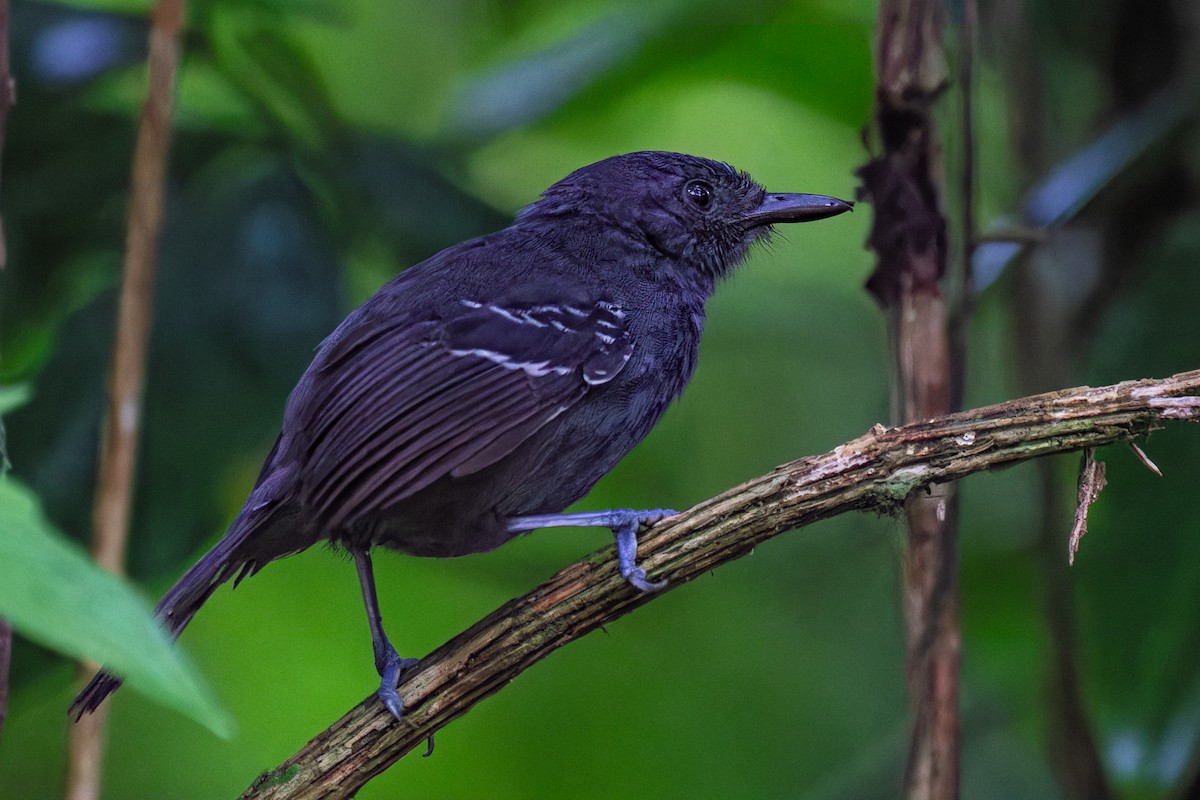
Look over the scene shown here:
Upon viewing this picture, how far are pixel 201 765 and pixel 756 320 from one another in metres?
2.39

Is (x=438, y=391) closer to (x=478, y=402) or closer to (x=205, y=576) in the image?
(x=478, y=402)

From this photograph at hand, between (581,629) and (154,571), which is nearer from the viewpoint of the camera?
(581,629)

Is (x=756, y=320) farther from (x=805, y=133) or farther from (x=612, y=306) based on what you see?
(x=612, y=306)

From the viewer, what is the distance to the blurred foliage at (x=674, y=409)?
3213 millimetres

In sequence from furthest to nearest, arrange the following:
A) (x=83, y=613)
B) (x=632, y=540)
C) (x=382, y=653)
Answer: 1. (x=382, y=653)
2. (x=632, y=540)
3. (x=83, y=613)

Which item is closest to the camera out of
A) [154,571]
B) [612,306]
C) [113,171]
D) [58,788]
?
[612,306]

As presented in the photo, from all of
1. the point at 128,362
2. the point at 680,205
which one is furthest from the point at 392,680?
the point at 680,205

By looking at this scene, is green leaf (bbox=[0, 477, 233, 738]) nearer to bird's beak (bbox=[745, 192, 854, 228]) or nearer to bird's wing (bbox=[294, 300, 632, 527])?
bird's wing (bbox=[294, 300, 632, 527])

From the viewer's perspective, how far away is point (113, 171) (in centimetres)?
346

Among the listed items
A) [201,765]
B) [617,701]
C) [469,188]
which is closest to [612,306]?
[469,188]

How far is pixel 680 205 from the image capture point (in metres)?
2.99

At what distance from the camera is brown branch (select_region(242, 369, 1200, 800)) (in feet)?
6.01

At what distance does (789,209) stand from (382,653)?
154 centimetres

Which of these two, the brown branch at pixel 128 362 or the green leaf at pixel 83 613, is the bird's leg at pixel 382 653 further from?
the green leaf at pixel 83 613
